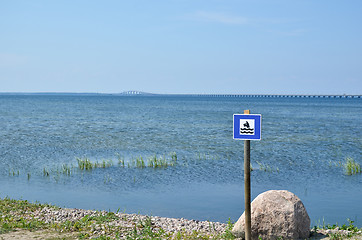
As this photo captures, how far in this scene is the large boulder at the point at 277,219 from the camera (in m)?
13.1

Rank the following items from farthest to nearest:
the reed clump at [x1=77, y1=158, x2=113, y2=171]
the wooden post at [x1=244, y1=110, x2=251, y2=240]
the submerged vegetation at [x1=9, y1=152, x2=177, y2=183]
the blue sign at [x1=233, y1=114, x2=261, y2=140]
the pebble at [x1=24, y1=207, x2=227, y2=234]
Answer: the reed clump at [x1=77, y1=158, x2=113, y2=171] < the submerged vegetation at [x1=9, y1=152, x2=177, y2=183] < the pebble at [x1=24, y1=207, x2=227, y2=234] < the wooden post at [x1=244, y1=110, x2=251, y2=240] < the blue sign at [x1=233, y1=114, x2=261, y2=140]

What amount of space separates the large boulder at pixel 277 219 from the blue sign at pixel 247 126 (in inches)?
117

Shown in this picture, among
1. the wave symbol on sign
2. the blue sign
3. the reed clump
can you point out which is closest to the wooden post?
the blue sign

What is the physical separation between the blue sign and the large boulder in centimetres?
296

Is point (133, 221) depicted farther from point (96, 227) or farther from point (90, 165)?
point (90, 165)

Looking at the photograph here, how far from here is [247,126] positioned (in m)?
11.3

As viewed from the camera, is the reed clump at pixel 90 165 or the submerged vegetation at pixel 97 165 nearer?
the submerged vegetation at pixel 97 165

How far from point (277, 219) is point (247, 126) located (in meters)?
3.52

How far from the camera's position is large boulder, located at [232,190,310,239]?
43.0 ft

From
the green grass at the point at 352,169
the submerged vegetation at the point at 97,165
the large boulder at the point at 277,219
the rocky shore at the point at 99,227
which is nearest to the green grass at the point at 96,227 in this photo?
the rocky shore at the point at 99,227

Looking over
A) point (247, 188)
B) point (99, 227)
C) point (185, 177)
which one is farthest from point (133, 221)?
point (185, 177)

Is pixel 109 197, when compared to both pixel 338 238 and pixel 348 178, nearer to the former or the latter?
pixel 338 238

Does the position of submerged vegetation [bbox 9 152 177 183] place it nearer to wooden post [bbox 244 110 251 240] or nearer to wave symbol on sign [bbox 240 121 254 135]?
wooden post [bbox 244 110 251 240]

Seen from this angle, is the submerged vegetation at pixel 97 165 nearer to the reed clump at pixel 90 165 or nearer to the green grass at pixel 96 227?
the reed clump at pixel 90 165
